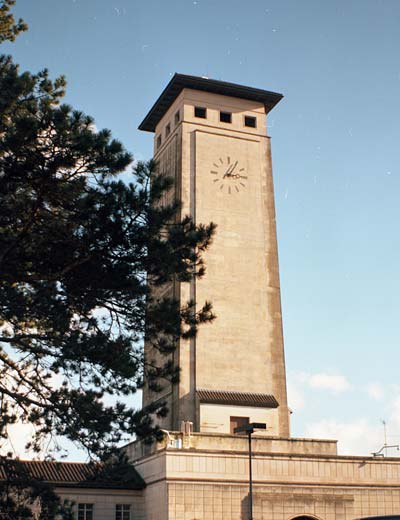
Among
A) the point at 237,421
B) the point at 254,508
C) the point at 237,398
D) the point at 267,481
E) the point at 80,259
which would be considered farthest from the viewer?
the point at 237,398

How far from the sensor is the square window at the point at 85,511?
32.2 m

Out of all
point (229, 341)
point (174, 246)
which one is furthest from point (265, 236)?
point (174, 246)

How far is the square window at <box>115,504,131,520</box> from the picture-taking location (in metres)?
33.0

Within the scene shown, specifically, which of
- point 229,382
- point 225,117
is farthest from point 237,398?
point 225,117

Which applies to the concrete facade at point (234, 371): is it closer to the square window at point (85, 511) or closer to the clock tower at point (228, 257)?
the clock tower at point (228, 257)

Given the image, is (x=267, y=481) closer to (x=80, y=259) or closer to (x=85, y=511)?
(x=85, y=511)

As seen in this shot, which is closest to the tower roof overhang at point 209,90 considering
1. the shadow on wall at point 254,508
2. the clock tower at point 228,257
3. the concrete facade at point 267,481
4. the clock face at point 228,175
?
the clock tower at point 228,257

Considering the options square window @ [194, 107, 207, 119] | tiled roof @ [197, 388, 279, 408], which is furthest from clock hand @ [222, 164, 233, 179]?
tiled roof @ [197, 388, 279, 408]

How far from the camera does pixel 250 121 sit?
44.4 m

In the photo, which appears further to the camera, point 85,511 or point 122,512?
point 122,512

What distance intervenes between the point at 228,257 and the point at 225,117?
912cm

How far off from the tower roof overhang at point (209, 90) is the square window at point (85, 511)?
23.5 m

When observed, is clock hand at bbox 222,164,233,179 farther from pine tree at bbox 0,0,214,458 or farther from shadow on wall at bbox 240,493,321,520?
pine tree at bbox 0,0,214,458

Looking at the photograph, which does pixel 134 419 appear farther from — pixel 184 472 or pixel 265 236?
pixel 265 236
